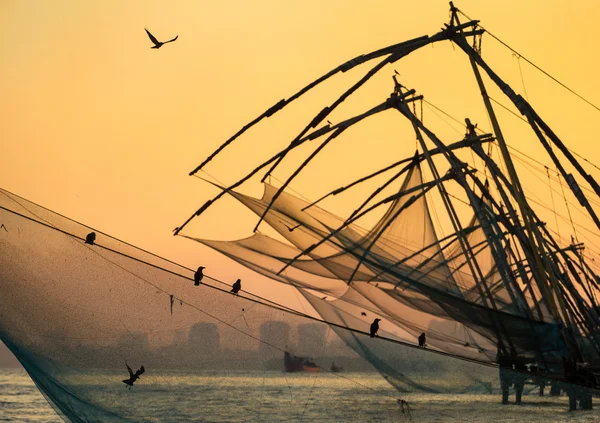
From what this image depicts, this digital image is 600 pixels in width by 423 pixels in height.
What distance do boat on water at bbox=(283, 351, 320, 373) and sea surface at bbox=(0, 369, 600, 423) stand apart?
0.13 meters

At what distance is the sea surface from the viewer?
8820 mm

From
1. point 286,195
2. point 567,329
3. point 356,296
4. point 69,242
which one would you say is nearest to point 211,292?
point 69,242

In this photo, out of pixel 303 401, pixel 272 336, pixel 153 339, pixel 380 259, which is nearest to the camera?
pixel 303 401

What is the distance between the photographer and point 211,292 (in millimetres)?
9336

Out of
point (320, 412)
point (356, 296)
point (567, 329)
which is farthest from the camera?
point (356, 296)

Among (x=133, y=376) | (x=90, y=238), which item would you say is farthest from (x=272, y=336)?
(x=90, y=238)

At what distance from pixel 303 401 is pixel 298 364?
1.25ft

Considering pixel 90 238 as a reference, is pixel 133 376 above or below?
below

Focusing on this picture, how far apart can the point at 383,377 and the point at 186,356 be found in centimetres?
165

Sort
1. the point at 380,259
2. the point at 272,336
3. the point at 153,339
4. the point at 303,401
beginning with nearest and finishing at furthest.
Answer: the point at 303,401 → the point at 272,336 → the point at 153,339 → the point at 380,259

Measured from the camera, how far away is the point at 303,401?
898cm

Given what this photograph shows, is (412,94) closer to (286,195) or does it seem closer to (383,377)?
(286,195)

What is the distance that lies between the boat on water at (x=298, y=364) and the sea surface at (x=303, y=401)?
128 mm

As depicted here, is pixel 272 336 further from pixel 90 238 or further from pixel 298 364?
pixel 90 238
